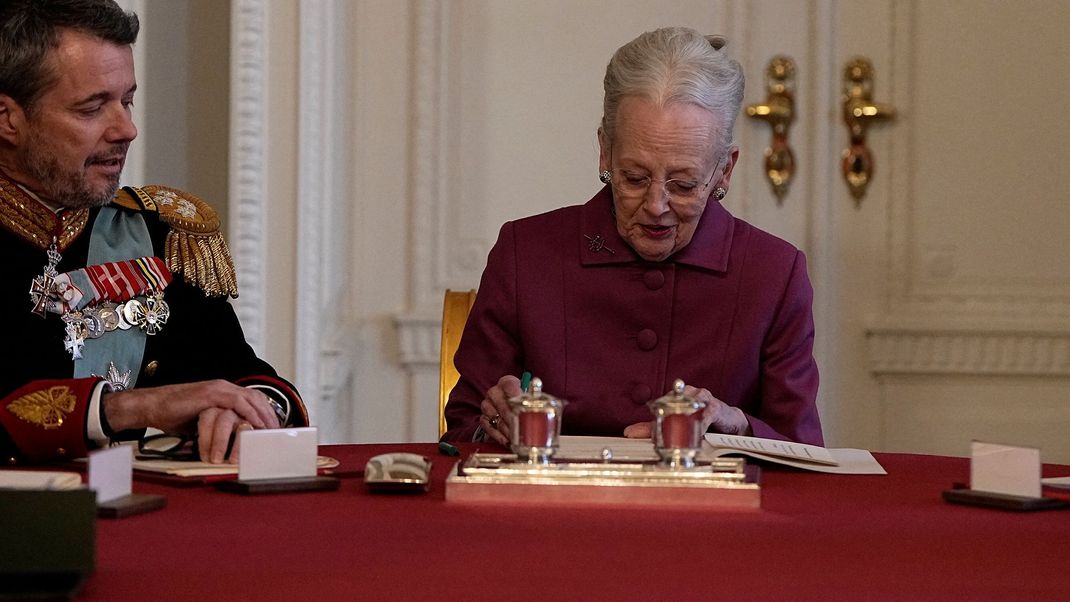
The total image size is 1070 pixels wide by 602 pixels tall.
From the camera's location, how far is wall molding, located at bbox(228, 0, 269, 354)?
3.64 m

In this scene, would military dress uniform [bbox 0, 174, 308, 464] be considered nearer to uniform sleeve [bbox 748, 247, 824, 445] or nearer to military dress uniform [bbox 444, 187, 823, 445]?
military dress uniform [bbox 444, 187, 823, 445]

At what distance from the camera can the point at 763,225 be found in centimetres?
424

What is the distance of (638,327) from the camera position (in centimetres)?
248

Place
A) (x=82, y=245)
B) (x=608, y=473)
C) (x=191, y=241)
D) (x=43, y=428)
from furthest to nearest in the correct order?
1. (x=191, y=241)
2. (x=82, y=245)
3. (x=43, y=428)
4. (x=608, y=473)

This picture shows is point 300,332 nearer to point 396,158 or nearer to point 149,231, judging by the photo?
point 396,158

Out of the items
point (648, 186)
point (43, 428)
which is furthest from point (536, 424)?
point (648, 186)

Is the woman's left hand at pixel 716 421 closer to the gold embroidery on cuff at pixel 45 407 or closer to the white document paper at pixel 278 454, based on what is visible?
the white document paper at pixel 278 454

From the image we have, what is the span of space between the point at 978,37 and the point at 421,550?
11.1ft

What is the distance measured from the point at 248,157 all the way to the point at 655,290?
1558 mm

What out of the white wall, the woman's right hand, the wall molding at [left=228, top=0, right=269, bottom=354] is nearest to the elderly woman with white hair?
the woman's right hand

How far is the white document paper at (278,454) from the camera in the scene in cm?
161

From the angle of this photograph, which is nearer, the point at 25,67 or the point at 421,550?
the point at 421,550

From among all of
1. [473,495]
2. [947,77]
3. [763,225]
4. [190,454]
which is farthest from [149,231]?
[947,77]

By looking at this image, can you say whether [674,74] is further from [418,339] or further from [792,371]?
[418,339]
